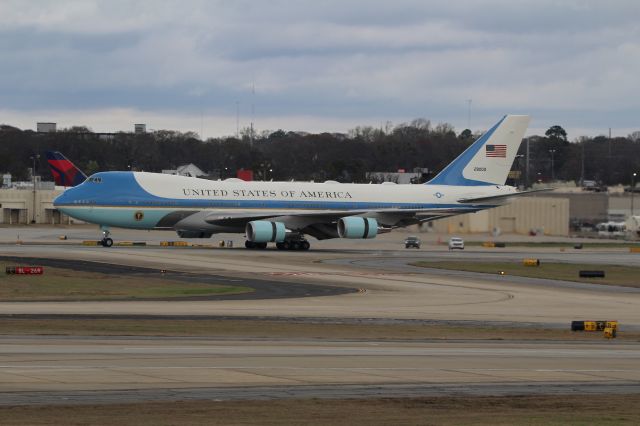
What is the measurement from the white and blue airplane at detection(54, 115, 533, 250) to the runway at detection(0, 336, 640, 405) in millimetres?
44402

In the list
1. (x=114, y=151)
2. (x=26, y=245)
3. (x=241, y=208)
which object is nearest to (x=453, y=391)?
(x=241, y=208)

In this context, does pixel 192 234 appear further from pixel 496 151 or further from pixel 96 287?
pixel 96 287

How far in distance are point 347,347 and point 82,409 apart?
1165 centimetres

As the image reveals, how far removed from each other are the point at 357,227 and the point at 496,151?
16.9 meters

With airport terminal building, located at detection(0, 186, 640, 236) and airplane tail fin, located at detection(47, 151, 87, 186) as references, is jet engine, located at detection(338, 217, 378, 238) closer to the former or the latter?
airport terminal building, located at detection(0, 186, 640, 236)

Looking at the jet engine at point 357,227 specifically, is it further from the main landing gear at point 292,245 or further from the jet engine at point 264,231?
the jet engine at point 264,231

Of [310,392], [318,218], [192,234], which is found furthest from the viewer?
[192,234]

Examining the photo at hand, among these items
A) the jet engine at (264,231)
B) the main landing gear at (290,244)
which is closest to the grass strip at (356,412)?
the jet engine at (264,231)

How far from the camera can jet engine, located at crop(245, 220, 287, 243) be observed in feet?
246

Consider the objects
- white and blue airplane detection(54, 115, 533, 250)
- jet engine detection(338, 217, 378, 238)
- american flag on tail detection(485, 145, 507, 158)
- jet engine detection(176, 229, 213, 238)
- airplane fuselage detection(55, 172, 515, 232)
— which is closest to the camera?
airplane fuselage detection(55, 172, 515, 232)

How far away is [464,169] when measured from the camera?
8706 centimetres

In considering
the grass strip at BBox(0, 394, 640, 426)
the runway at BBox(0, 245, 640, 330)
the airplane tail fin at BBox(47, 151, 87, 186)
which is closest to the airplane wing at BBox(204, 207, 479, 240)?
the runway at BBox(0, 245, 640, 330)

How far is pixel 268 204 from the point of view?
255ft

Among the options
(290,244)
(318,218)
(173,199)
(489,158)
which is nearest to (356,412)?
(173,199)
